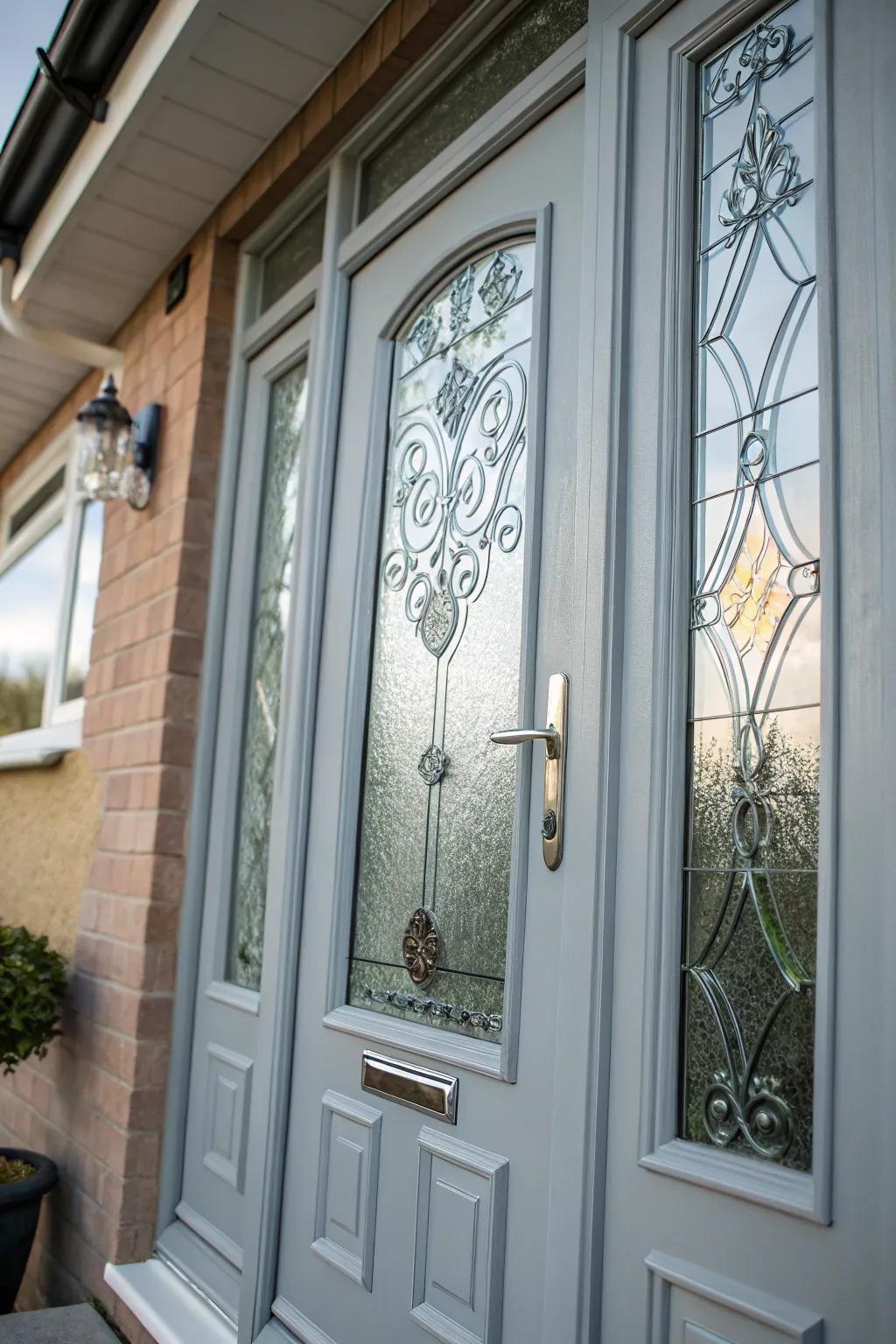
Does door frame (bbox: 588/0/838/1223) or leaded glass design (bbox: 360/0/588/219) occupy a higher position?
leaded glass design (bbox: 360/0/588/219)

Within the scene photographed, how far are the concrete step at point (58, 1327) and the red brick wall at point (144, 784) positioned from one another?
1.9 inches

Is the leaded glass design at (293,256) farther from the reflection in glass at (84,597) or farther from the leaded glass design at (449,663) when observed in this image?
the reflection in glass at (84,597)

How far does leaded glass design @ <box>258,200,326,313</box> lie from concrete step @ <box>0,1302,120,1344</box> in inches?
91.1

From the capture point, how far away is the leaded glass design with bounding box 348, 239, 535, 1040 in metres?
1.77

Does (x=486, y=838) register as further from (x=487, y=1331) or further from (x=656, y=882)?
(x=487, y=1331)

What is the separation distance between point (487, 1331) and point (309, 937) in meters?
0.79

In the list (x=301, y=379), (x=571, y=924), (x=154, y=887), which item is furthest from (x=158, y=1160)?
(x=301, y=379)

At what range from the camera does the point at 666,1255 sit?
1.29 meters

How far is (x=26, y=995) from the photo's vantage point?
106 inches

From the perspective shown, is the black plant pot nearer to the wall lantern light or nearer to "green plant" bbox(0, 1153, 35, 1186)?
"green plant" bbox(0, 1153, 35, 1186)

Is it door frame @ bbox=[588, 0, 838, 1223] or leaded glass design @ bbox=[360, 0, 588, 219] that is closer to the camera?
door frame @ bbox=[588, 0, 838, 1223]

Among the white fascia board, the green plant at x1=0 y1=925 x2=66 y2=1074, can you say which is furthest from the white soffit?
the green plant at x1=0 y1=925 x2=66 y2=1074

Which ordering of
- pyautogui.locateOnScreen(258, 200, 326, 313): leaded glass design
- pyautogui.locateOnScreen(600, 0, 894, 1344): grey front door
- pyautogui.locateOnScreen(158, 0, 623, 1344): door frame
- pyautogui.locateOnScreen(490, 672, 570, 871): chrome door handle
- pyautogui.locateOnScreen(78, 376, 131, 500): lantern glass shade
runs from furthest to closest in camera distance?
pyautogui.locateOnScreen(78, 376, 131, 500): lantern glass shade
pyautogui.locateOnScreen(258, 200, 326, 313): leaded glass design
pyautogui.locateOnScreen(490, 672, 570, 871): chrome door handle
pyautogui.locateOnScreen(158, 0, 623, 1344): door frame
pyautogui.locateOnScreen(600, 0, 894, 1344): grey front door

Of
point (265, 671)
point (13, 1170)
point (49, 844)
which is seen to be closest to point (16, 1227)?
point (13, 1170)
